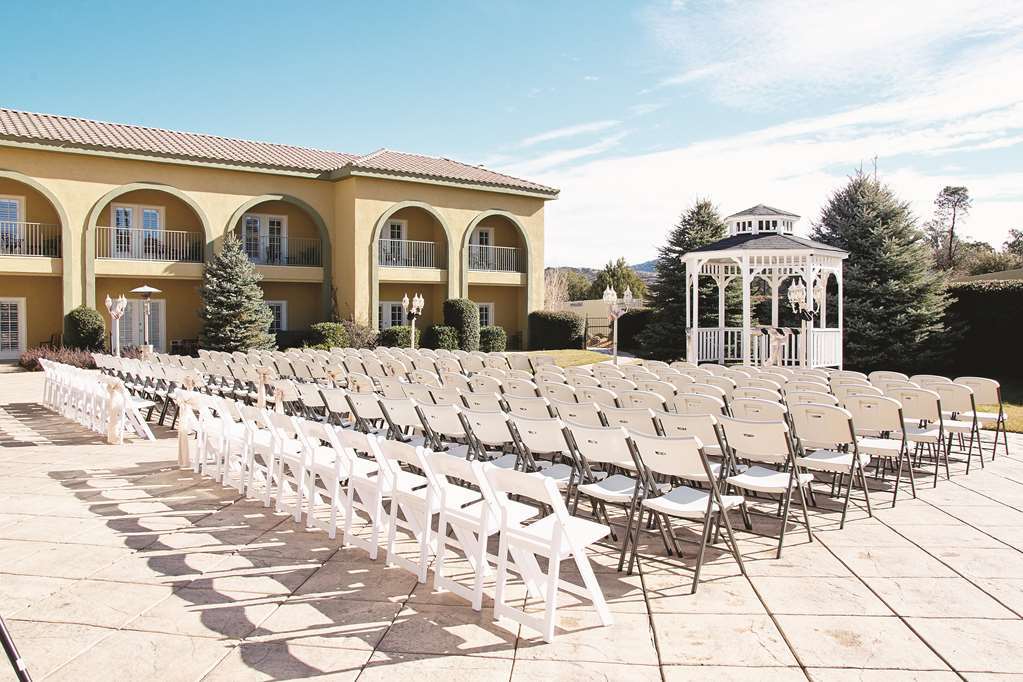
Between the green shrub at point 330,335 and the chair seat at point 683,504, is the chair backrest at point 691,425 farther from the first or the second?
the green shrub at point 330,335

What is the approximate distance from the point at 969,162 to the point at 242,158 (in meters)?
24.6

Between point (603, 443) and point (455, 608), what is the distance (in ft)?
4.83

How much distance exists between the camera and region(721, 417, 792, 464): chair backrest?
5.14m

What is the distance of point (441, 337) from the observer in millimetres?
25219

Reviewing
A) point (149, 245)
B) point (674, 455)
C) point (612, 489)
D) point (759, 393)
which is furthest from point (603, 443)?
point (149, 245)

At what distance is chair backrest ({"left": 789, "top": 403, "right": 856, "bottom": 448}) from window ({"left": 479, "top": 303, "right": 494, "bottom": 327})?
23.8 metres

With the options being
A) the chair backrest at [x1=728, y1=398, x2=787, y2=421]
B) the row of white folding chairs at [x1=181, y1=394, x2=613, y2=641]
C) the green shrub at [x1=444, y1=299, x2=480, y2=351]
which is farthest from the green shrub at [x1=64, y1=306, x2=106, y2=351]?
the chair backrest at [x1=728, y1=398, x2=787, y2=421]

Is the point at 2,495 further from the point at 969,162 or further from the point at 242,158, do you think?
the point at 969,162

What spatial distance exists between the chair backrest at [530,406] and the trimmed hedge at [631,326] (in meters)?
23.5

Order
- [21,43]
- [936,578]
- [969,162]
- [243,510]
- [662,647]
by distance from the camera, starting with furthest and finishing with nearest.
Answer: [969,162] < [21,43] < [243,510] < [936,578] < [662,647]

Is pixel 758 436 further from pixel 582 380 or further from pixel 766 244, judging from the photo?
pixel 766 244

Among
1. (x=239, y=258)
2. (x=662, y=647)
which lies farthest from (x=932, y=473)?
(x=239, y=258)

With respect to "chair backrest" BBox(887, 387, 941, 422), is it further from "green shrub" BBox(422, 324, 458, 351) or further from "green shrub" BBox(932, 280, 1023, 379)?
"green shrub" BBox(422, 324, 458, 351)

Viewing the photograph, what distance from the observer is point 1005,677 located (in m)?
3.28
